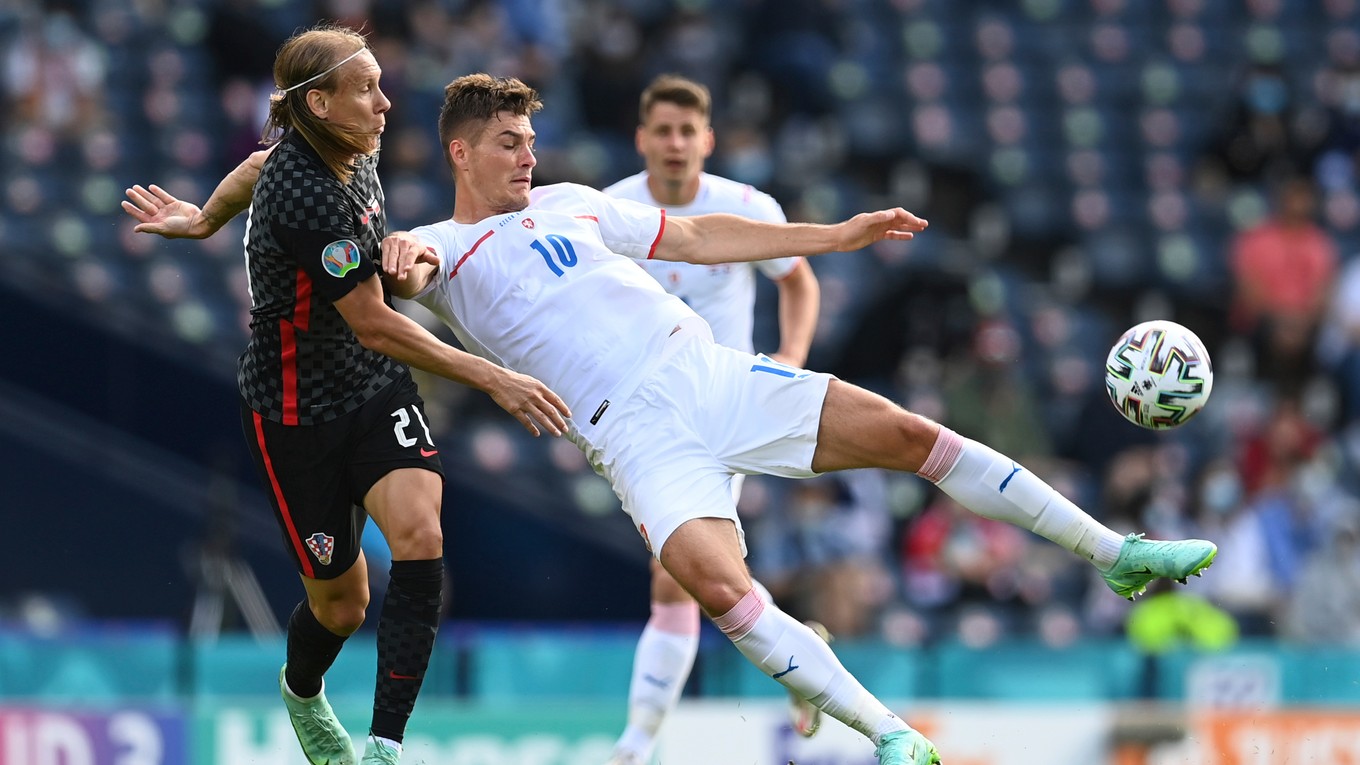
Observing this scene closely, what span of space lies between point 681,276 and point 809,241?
1.56 meters

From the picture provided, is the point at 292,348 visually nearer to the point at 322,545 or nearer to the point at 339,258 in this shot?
the point at 339,258

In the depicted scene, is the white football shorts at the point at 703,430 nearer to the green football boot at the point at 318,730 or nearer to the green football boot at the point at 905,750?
the green football boot at the point at 905,750

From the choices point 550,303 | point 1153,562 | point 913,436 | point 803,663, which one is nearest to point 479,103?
point 550,303

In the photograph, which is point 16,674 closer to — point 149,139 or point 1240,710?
point 149,139

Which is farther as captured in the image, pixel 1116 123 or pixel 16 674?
pixel 1116 123

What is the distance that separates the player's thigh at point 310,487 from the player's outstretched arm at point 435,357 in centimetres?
45

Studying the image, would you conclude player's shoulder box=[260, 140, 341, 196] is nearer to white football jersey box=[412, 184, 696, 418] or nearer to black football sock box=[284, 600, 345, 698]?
white football jersey box=[412, 184, 696, 418]

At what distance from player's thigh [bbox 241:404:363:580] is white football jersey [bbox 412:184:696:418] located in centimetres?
67

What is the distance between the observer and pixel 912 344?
1512 cm

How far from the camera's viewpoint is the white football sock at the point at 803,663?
6.33m

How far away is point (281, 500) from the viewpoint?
6.59 metres

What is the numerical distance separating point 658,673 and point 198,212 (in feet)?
8.99

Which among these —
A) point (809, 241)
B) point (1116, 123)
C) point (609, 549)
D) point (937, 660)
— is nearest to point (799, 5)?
point (1116, 123)

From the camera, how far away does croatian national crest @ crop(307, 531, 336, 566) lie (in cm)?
655
